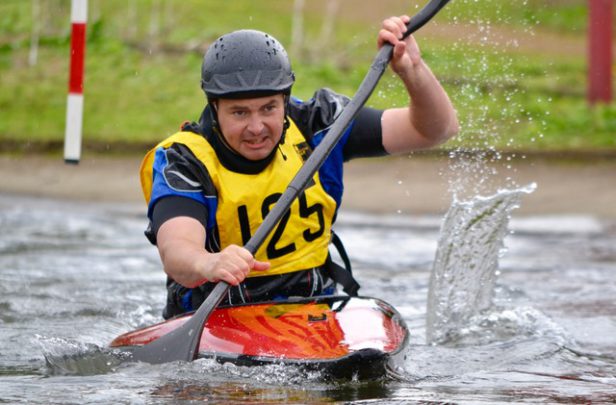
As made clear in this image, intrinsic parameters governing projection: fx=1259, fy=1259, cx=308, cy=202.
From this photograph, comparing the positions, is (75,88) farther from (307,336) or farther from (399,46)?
(307,336)

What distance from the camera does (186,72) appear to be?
13297 millimetres

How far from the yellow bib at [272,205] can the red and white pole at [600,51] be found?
752 cm

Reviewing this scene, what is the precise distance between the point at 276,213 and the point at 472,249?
200cm

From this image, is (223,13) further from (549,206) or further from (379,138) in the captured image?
(379,138)

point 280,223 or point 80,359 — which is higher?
point 280,223

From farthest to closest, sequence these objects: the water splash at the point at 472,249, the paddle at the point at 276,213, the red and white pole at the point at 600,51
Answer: the red and white pole at the point at 600,51 < the water splash at the point at 472,249 < the paddle at the point at 276,213

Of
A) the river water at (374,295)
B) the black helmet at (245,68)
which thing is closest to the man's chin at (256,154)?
the black helmet at (245,68)

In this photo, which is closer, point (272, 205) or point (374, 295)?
point (272, 205)

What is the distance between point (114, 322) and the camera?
594cm

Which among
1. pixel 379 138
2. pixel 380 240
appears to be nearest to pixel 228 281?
pixel 379 138

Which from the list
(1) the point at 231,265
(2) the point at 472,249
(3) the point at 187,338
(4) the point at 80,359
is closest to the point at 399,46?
(1) the point at 231,265

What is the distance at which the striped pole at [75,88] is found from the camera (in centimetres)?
713

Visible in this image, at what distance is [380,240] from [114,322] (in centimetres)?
314

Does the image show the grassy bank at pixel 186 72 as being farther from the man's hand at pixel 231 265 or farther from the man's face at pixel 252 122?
the man's hand at pixel 231 265
